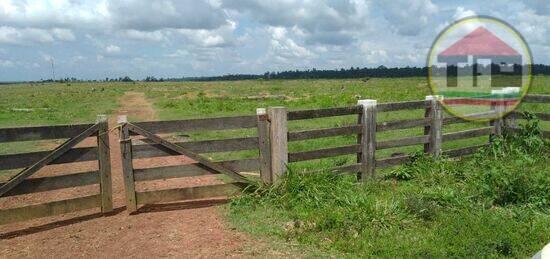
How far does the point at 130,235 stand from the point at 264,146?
8.31 ft

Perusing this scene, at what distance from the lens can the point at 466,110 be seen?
439 inches

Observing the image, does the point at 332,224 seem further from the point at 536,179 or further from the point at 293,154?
the point at 536,179

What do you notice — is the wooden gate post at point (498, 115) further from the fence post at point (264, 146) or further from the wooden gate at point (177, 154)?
the wooden gate at point (177, 154)

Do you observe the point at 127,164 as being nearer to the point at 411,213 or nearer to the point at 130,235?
the point at 130,235

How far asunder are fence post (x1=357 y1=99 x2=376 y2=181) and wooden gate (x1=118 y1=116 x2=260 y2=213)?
201 centimetres

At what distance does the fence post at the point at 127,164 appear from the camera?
725cm

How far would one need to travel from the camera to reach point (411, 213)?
21.9 feet

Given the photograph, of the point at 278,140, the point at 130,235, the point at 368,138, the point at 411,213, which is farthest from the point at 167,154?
the point at 411,213

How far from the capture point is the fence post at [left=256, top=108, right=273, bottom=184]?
784cm

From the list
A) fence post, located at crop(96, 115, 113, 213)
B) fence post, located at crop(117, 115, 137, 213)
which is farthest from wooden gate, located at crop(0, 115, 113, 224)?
fence post, located at crop(117, 115, 137, 213)

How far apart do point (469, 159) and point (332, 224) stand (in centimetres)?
506

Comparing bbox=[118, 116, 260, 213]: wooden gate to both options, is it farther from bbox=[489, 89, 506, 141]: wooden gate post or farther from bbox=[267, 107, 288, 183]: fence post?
bbox=[489, 89, 506, 141]: wooden gate post

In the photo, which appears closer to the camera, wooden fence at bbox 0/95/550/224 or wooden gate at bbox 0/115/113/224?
wooden gate at bbox 0/115/113/224

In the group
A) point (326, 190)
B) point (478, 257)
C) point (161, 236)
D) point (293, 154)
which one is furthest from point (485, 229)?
point (161, 236)
